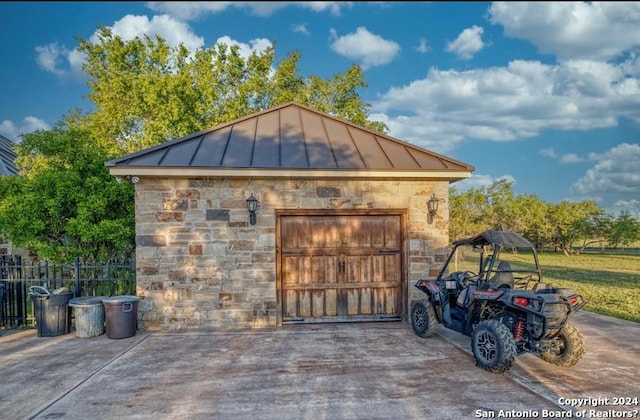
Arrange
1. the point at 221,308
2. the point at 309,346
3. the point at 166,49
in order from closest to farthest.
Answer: the point at 309,346 → the point at 221,308 → the point at 166,49

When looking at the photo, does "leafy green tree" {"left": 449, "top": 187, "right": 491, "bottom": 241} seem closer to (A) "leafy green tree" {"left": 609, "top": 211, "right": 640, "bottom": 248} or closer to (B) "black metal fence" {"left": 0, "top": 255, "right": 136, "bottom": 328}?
(A) "leafy green tree" {"left": 609, "top": 211, "right": 640, "bottom": 248}

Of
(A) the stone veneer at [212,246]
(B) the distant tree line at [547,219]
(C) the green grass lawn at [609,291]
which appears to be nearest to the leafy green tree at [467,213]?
(B) the distant tree line at [547,219]

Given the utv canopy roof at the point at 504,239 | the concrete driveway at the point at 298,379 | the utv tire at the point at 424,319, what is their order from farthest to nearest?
1. the utv tire at the point at 424,319
2. the utv canopy roof at the point at 504,239
3. the concrete driveway at the point at 298,379

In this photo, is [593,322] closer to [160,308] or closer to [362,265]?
[362,265]

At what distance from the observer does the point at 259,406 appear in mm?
4148

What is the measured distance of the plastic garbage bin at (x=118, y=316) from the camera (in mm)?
6688

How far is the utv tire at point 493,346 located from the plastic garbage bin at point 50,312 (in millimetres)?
6770

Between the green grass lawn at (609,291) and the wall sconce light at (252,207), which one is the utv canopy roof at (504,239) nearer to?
the wall sconce light at (252,207)

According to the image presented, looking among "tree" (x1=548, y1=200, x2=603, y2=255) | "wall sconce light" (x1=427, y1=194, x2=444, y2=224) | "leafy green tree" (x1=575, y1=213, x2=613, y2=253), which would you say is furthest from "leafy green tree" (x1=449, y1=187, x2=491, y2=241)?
"wall sconce light" (x1=427, y1=194, x2=444, y2=224)

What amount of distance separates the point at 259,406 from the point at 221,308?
345cm

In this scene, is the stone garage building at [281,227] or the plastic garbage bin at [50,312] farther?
the stone garage building at [281,227]

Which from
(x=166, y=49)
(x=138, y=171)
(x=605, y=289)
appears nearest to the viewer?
(x=138, y=171)

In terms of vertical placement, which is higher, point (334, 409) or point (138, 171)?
point (138, 171)

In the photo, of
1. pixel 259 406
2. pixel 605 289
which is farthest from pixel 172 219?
pixel 605 289
